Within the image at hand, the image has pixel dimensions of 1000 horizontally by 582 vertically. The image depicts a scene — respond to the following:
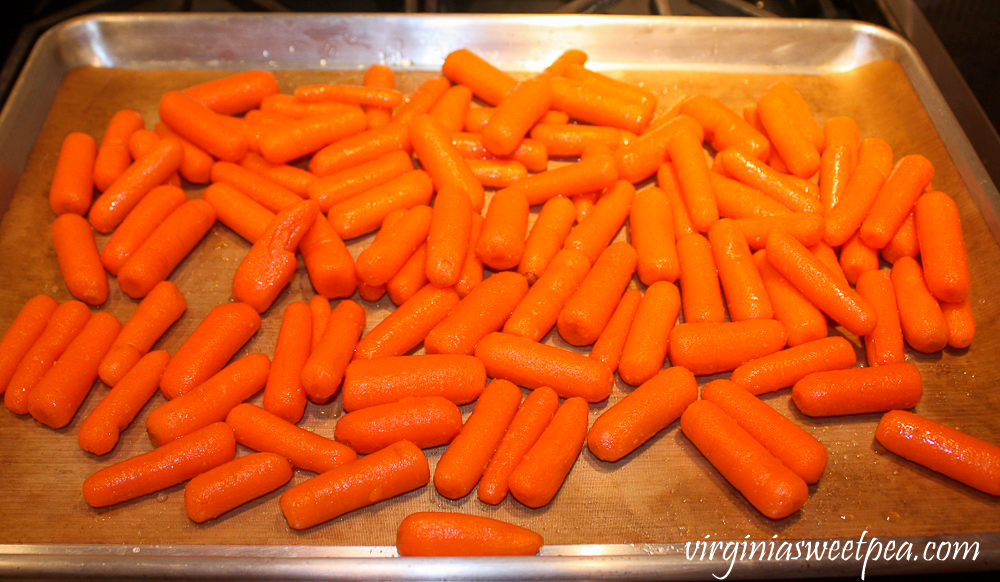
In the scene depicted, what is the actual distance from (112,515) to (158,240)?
101 cm

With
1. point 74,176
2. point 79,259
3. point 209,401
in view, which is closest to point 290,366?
point 209,401

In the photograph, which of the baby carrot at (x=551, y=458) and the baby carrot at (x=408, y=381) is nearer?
the baby carrot at (x=551, y=458)

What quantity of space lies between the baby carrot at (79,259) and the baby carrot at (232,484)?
90 cm

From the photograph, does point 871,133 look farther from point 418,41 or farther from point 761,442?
point 418,41

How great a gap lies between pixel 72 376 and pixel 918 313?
2.76m

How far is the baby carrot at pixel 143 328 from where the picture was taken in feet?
7.39

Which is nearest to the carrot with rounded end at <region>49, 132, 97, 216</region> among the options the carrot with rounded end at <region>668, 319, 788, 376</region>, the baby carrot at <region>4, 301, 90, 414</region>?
the baby carrot at <region>4, 301, 90, 414</region>

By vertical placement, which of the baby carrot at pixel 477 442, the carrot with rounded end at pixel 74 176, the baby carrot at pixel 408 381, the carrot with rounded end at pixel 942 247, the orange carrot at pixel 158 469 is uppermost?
the carrot with rounded end at pixel 942 247

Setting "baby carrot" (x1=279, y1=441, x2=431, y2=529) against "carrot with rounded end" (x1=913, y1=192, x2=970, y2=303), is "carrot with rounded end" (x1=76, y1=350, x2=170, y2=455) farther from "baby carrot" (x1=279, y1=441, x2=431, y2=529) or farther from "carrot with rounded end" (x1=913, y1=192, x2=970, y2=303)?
"carrot with rounded end" (x1=913, y1=192, x2=970, y2=303)

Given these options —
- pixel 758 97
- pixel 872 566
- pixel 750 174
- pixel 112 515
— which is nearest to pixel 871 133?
pixel 758 97

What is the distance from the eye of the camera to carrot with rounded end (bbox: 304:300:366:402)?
2.17 m

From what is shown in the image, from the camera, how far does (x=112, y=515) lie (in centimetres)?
198

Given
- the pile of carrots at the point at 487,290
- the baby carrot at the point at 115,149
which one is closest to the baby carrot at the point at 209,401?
the pile of carrots at the point at 487,290

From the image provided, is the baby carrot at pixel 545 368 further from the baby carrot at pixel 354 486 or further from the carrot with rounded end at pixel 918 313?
the carrot with rounded end at pixel 918 313
